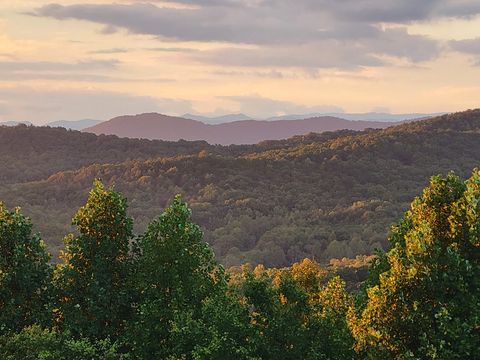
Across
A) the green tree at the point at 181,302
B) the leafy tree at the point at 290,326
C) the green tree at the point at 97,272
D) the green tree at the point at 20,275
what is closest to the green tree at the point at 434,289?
the leafy tree at the point at 290,326

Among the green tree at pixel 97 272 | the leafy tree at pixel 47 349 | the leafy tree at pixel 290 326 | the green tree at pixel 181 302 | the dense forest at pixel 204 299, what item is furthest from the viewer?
the green tree at pixel 97 272

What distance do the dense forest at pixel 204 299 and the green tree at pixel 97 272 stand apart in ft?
0.19

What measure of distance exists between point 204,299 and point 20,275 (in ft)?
31.9

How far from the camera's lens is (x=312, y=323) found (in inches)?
1124

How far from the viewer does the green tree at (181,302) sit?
25.1 meters

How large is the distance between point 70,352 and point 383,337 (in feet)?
45.0

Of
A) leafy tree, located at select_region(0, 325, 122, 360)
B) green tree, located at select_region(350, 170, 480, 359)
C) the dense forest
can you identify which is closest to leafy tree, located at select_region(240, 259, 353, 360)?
the dense forest

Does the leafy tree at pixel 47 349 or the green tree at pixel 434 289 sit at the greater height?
the green tree at pixel 434 289

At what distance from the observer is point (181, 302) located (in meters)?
27.3

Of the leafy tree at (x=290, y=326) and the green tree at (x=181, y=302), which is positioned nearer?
the green tree at (x=181, y=302)

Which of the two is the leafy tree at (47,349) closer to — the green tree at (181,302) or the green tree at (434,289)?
the green tree at (181,302)

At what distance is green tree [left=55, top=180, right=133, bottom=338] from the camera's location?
2847 cm

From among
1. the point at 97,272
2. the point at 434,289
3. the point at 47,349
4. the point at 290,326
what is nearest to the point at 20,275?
the point at 97,272

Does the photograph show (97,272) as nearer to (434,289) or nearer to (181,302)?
(181,302)
